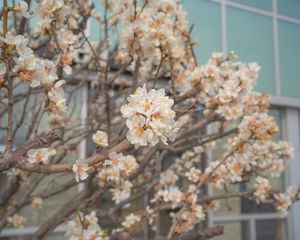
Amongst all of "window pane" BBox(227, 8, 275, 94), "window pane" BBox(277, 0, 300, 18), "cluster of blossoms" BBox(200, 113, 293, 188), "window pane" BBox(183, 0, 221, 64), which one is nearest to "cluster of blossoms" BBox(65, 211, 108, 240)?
"cluster of blossoms" BBox(200, 113, 293, 188)

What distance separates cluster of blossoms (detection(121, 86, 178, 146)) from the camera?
95 centimetres

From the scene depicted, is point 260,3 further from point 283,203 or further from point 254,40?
point 283,203

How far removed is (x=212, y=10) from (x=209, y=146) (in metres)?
2.31

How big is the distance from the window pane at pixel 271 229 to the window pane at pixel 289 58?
1681 millimetres

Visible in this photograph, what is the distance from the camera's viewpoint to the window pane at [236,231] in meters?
4.44

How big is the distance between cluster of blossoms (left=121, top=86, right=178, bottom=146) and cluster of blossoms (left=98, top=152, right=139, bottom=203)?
13 centimetres

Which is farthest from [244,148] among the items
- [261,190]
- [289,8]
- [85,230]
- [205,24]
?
[289,8]

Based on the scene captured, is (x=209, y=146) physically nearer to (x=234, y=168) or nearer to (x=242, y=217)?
(x=234, y=168)

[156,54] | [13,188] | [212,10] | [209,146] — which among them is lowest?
[13,188]

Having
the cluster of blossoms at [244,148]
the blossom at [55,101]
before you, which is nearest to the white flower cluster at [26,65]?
the blossom at [55,101]

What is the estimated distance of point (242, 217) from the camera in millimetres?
4508

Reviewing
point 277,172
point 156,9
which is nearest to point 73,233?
point 156,9

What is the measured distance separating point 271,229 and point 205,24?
8.92 ft

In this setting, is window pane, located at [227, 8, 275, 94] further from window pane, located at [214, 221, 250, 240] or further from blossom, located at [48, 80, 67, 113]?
blossom, located at [48, 80, 67, 113]
